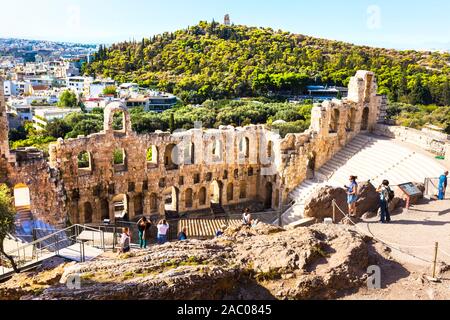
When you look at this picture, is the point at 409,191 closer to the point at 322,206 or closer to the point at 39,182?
the point at 322,206

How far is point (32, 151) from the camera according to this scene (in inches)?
972

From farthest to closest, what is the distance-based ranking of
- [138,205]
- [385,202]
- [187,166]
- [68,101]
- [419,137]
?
[68,101] → [419,137] → [187,166] → [138,205] → [385,202]

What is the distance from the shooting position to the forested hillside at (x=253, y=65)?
253 feet

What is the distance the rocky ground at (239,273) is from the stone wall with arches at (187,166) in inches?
540

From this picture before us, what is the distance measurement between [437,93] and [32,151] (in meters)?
61.1

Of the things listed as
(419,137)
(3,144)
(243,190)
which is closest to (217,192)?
(243,190)

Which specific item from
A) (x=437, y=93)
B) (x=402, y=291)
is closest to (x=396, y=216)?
(x=402, y=291)

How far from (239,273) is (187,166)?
20949mm

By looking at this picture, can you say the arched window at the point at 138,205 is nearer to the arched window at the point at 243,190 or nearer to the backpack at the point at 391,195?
the arched window at the point at 243,190

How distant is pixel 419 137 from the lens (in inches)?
1308

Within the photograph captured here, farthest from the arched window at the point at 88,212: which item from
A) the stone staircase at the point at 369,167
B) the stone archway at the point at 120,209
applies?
the stone staircase at the point at 369,167

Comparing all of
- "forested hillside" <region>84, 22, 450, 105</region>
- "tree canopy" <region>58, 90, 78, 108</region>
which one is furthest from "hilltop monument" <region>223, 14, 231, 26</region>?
"tree canopy" <region>58, 90, 78, 108</region>

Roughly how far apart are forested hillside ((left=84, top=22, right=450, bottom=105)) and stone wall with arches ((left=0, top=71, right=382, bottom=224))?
117 ft
